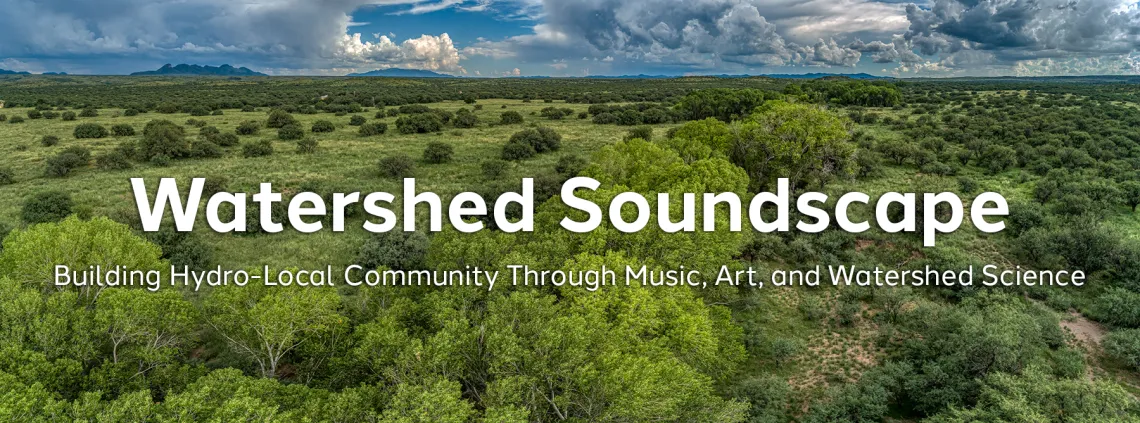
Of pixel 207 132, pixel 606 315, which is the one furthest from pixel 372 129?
pixel 606 315

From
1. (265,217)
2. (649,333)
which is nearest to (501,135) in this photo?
(265,217)

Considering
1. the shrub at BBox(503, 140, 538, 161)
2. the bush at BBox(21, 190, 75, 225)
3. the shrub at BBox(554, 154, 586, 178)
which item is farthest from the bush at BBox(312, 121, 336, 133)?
the shrub at BBox(554, 154, 586, 178)

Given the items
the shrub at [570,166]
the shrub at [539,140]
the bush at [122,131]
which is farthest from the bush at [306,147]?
the shrub at [570,166]

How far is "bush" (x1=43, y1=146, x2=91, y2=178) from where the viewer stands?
4103 centimetres

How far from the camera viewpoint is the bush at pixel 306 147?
5241 centimetres

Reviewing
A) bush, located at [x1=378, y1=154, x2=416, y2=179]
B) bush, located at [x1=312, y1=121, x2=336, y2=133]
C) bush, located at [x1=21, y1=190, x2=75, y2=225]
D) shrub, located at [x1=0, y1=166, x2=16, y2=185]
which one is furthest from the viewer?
bush, located at [x1=312, y1=121, x2=336, y2=133]

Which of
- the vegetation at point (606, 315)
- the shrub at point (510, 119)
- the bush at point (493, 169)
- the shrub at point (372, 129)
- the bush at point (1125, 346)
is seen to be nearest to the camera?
the vegetation at point (606, 315)

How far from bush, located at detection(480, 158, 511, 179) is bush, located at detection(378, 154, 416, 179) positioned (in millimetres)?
6370

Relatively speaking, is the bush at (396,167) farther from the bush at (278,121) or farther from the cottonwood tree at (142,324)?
the cottonwood tree at (142,324)

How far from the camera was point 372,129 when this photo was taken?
210ft

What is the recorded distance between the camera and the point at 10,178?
39.2 metres

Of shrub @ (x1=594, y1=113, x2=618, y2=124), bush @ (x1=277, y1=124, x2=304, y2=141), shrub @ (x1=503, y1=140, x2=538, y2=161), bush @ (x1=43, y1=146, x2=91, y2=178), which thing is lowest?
bush @ (x1=43, y1=146, x2=91, y2=178)

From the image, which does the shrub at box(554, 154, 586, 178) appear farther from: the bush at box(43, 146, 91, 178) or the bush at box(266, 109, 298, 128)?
the bush at box(266, 109, 298, 128)

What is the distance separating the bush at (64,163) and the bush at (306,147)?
16.4 meters
